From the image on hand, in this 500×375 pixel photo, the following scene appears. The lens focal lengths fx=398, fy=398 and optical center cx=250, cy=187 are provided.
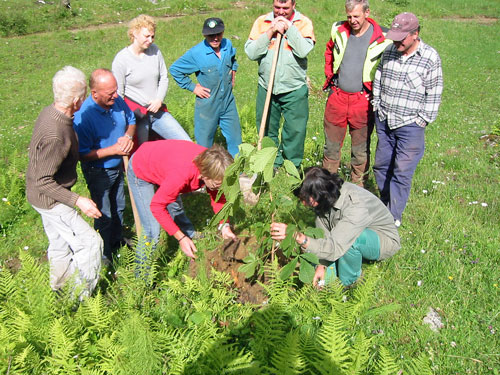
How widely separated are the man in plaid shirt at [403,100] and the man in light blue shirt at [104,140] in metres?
2.47

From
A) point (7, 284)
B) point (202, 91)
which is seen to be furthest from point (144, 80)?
point (7, 284)

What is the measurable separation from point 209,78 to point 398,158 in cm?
239

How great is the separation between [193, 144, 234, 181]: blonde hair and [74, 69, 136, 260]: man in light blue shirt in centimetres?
102

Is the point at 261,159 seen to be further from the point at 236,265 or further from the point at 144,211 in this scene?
the point at 236,265

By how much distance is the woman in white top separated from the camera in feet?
13.7

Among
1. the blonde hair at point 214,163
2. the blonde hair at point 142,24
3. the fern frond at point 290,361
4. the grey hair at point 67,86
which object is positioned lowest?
the fern frond at point 290,361

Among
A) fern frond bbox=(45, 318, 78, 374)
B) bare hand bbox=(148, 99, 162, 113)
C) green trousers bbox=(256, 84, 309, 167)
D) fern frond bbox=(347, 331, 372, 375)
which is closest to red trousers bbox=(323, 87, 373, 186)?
green trousers bbox=(256, 84, 309, 167)

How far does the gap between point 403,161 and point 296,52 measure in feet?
5.35

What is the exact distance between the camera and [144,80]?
4359 mm

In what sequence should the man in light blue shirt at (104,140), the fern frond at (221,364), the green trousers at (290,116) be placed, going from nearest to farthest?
the fern frond at (221,364) → the man in light blue shirt at (104,140) → the green trousers at (290,116)

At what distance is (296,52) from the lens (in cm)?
435

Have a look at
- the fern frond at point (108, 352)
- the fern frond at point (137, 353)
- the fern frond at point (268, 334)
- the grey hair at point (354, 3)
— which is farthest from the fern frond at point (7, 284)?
the grey hair at point (354, 3)

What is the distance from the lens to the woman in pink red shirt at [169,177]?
2768mm

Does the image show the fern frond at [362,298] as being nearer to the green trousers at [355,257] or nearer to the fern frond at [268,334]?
the green trousers at [355,257]
